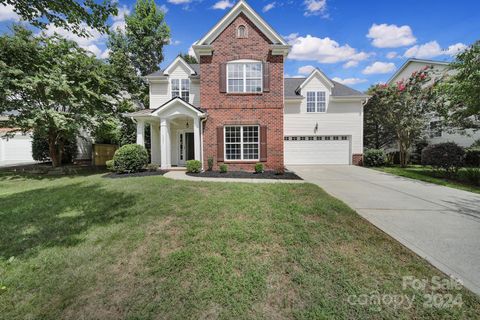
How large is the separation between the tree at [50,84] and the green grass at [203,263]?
286 inches

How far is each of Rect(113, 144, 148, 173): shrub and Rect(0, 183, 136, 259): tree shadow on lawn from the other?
2.89 m

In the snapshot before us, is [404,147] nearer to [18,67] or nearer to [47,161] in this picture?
[18,67]

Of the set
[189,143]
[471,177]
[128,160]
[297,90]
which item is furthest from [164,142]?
[471,177]

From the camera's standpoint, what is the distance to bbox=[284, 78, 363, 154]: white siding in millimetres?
16062

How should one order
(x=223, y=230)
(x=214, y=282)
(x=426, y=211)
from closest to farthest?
(x=214, y=282) < (x=223, y=230) < (x=426, y=211)

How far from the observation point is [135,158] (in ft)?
35.2

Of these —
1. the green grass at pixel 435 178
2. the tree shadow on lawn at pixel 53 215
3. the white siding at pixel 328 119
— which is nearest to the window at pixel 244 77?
the white siding at pixel 328 119

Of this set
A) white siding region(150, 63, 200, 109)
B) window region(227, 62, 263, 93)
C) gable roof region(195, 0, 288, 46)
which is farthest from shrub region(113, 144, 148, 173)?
gable roof region(195, 0, 288, 46)

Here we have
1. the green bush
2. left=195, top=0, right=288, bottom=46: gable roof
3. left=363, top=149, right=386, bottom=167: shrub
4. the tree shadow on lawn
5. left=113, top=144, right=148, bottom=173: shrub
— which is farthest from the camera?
the green bush

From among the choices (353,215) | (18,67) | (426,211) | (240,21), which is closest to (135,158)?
(18,67)

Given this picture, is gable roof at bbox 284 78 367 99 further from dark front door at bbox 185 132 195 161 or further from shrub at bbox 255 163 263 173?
dark front door at bbox 185 132 195 161

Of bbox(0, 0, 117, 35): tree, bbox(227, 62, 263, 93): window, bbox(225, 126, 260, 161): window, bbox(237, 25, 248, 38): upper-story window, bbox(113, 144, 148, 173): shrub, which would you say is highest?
bbox(237, 25, 248, 38): upper-story window

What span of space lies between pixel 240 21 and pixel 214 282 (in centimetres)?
1259

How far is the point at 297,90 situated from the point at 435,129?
37.3ft
